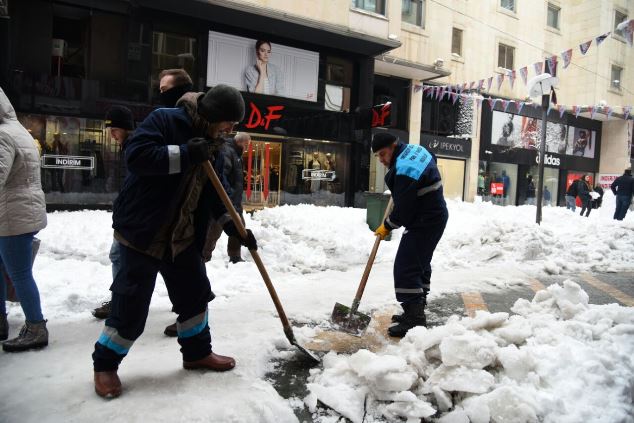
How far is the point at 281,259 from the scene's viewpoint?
6.95 m

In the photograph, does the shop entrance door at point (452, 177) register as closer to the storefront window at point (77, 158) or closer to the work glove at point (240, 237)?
the storefront window at point (77, 158)

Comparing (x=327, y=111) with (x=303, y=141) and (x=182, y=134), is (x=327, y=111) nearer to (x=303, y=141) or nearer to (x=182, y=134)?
(x=303, y=141)

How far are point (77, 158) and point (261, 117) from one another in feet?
16.8

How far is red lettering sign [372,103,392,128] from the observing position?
14.9 m

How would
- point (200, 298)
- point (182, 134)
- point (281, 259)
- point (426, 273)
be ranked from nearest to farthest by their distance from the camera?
point (182, 134), point (200, 298), point (426, 273), point (281, 259)

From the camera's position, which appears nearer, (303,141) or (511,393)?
(511,393)

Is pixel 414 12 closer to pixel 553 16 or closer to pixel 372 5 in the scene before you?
pixel 372 5

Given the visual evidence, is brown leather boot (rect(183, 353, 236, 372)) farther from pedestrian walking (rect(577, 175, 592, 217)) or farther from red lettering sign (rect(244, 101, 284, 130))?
pedestrian walking (rect(577, 175, 592, 217))

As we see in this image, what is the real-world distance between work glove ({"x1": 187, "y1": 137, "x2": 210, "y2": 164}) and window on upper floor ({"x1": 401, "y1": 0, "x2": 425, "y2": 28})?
17225 millimetres

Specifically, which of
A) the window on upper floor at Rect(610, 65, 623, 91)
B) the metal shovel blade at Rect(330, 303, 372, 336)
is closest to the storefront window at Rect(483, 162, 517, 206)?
the window on upper floor at Rect(610, 65, 623, 91)

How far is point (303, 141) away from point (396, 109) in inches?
216

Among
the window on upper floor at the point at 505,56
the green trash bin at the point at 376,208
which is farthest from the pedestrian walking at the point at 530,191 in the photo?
the green trash bin at the point at 376,208

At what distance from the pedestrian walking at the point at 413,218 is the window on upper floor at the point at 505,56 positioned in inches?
793

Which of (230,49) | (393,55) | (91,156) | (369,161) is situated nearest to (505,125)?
(393,55)
